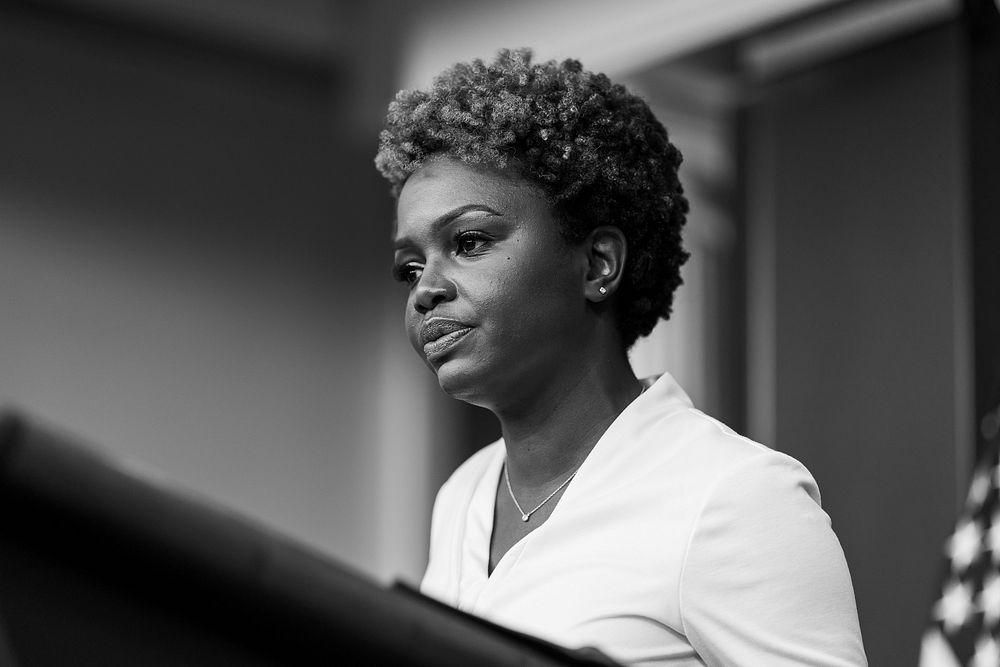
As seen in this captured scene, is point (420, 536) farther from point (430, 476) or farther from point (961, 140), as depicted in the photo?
point (961, 140)

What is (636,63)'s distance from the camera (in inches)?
149

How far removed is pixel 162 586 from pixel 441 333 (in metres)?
0.79

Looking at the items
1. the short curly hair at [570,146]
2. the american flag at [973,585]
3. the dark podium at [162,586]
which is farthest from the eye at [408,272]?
the american flag at [973,585]

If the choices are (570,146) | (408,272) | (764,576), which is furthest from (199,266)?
(764,576)

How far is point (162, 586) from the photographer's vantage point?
58 cm

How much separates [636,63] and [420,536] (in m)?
2.69

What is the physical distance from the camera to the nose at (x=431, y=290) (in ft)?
4.42

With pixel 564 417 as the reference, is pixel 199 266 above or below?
above

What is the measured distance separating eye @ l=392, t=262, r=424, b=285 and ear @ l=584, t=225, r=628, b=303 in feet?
0.63

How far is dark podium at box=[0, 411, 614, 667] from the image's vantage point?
0.56 metres

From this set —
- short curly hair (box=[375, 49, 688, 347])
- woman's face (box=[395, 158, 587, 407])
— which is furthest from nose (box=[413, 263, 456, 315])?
short curly hair (box=[375, 49, 688, 347])

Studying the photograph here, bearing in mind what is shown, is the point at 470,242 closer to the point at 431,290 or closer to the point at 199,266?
the point at 431,290

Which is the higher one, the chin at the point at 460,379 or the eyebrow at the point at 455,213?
the eyebrow at the point at 455,213

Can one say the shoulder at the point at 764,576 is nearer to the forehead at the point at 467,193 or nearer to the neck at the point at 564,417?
the neck at the point at 564,417
